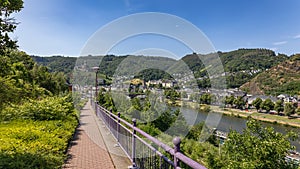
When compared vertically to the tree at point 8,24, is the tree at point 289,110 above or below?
below

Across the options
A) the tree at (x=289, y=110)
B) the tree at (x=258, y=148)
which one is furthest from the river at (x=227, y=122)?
the tree at (x=289, y=110)

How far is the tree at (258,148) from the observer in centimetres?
1072

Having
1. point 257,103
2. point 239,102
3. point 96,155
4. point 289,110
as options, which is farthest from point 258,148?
point 257,103

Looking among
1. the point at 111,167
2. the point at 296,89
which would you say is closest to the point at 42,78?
the point at 111,167

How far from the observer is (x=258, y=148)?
11.4 meters

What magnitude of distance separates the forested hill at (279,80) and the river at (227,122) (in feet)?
75.7

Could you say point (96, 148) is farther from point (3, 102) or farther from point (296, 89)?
point (296, 89)

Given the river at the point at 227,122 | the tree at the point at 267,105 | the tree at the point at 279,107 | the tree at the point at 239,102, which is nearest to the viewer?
the river at the point at 227,122

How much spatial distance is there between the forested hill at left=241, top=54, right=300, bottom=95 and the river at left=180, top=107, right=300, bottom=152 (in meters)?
23.1

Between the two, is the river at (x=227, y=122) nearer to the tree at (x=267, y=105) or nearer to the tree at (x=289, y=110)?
the tree at (x=289, y=110)

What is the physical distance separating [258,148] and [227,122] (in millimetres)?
33034

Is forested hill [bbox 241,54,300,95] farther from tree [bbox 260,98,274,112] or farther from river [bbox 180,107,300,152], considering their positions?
river [bbox 180,107,300,152]

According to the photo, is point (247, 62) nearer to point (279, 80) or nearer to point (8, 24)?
point (279, 80)

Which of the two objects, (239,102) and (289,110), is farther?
A: (239,102)
